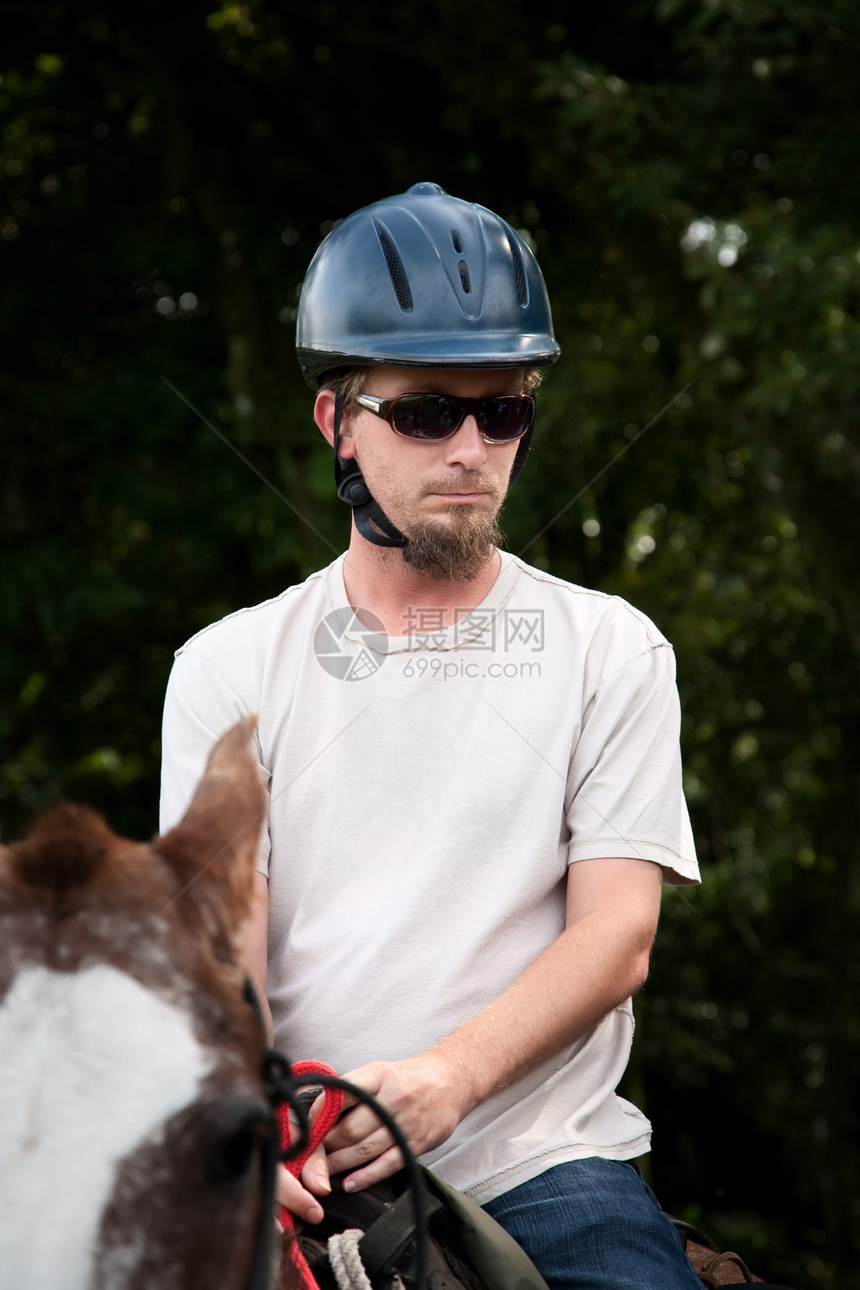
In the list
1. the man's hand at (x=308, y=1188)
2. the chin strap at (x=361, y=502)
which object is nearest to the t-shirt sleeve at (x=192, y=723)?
the chin strap at (x=361, y=502)

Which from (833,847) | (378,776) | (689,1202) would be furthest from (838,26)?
(689,1202)

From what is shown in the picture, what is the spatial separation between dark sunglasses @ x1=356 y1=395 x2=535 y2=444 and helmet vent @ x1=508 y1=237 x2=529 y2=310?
354mm

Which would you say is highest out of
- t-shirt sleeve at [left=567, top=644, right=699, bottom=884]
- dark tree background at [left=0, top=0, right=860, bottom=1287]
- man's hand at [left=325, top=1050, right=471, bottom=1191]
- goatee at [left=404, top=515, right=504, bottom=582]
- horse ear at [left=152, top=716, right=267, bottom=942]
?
horse ear at [left=152, top=716, right=267, bottom=942]

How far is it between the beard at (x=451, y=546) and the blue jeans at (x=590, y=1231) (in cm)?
122

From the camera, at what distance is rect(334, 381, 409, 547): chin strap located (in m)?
2.67

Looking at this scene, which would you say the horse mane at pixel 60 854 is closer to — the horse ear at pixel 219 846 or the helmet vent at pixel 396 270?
the horse ear at pixel 219 846

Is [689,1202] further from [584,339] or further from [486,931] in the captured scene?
[486,931]

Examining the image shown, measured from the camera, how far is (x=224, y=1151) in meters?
1.34

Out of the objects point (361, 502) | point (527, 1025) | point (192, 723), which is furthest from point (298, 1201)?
point (361, 502)

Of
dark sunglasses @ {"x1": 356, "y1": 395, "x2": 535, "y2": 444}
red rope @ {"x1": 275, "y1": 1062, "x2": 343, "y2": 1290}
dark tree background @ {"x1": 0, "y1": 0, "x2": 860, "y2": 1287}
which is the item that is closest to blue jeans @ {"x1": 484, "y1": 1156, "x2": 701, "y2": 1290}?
red rope @ {"x1": 275, "y1": 1062, "x2": 343, "y2": 1290}

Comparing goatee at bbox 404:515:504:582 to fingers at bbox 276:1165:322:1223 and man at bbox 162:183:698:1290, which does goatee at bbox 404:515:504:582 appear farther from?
fingers at bbox 276:1165:322:1223

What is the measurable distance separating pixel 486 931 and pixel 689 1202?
981 cm

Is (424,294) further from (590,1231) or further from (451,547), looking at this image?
(590,1231)

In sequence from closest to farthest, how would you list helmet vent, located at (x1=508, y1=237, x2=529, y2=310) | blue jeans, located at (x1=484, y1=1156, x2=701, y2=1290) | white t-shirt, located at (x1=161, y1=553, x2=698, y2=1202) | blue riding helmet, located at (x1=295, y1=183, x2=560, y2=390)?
blue jeans, located at (x1=484, y1=1156, x2=701, y2=1290) < white t-shirt, located at (x1=161, y1=553, x2=698, y2=1202) < blue riding helmet, located at (x1=295, y1=183, x2=560, y2=390) < helmet vent, located at (x1=508, y1=237, x2=529, y2=310)
